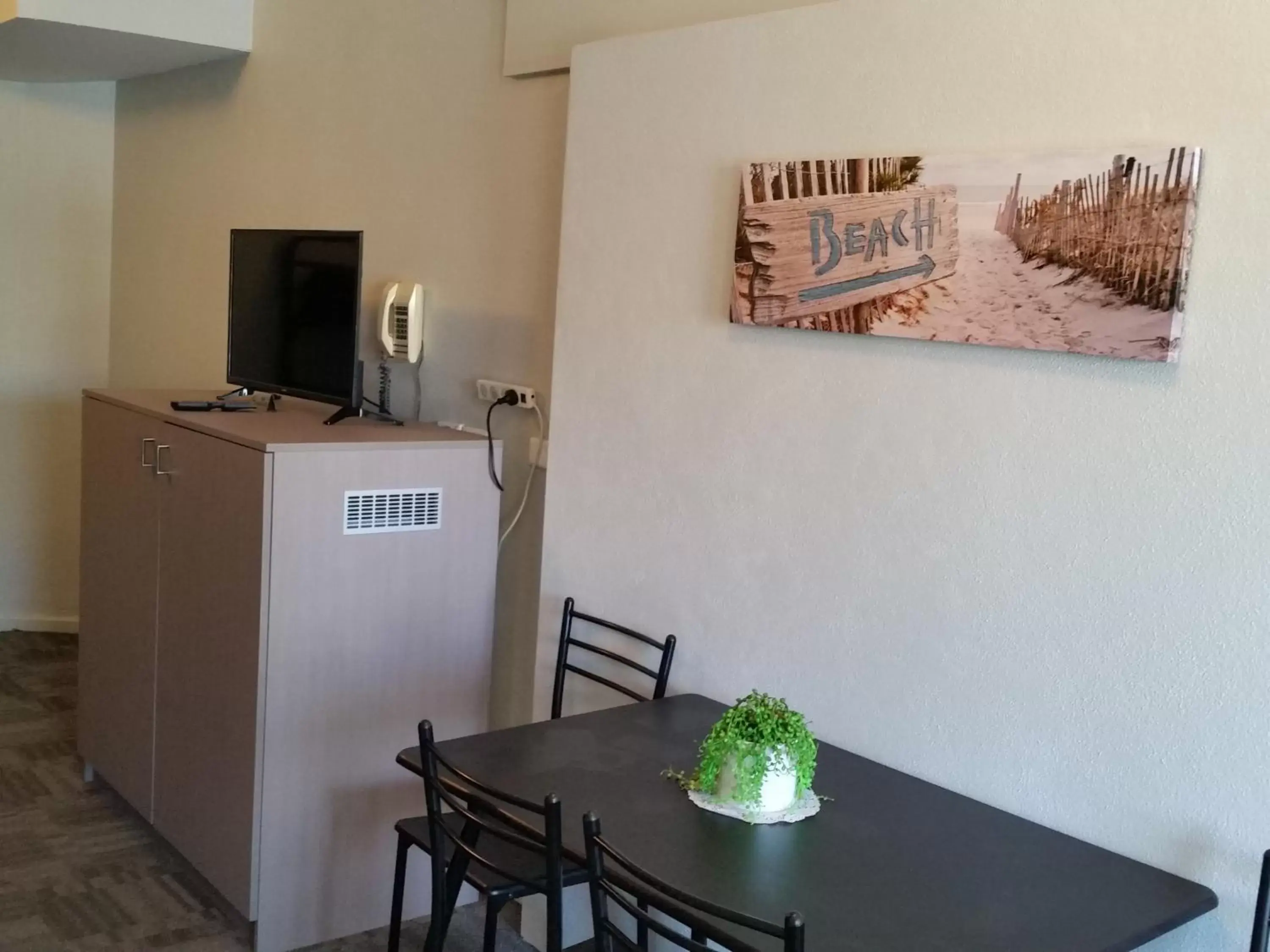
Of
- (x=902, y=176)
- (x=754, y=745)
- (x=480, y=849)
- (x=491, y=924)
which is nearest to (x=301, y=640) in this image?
(x=480, y=849)

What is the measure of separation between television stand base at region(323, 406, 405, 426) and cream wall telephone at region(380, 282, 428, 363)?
0.58 feet

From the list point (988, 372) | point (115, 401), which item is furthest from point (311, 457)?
point (988, 372)

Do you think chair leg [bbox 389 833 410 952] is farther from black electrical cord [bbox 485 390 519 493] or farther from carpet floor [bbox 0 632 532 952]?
black electrical cord [bbox 485 390 519 493]

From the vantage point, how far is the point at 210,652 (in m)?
3.00

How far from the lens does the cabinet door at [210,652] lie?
9.27ft

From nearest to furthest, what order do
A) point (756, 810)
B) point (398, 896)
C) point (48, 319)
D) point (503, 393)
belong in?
point (756, 810) → point (398, 896) → point (503, 393) → point (48, 319)

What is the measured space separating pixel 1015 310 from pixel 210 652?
2.06 meters

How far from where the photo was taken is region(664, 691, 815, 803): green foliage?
76.9 inches

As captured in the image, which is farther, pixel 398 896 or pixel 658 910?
pixel 398 896

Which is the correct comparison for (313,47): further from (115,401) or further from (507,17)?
(115,401)

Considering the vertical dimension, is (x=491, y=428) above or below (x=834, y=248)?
below

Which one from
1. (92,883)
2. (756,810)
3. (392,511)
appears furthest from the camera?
(92,883)

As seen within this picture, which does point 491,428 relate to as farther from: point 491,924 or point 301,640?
point 491,924

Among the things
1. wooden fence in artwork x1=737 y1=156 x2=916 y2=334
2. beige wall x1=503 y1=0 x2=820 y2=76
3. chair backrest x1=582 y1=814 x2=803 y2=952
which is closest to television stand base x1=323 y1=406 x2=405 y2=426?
beige wall x1=503 y1=0 x2=820 y2=76
